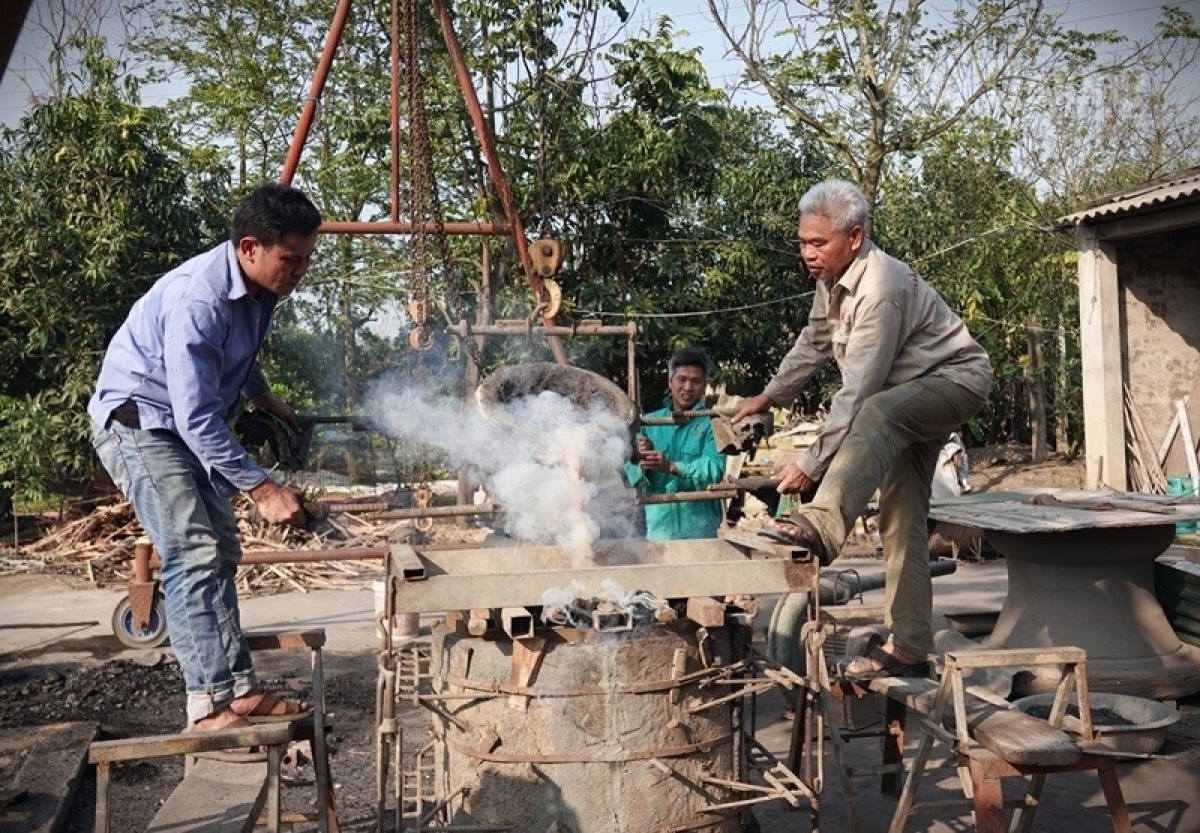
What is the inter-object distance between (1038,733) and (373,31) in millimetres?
14332

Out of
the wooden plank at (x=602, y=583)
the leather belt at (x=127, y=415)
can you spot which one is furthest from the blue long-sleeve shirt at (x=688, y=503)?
the leather belt at (x=127, y=415)

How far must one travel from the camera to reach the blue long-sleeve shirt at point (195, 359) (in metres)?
3.51

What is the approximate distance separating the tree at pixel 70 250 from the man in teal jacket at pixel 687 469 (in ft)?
30.4

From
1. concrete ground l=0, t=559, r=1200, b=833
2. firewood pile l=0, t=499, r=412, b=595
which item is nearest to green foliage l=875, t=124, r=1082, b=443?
concrete ground l=0, t=559, r=1200, b=833

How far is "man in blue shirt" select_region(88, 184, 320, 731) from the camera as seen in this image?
11.6ft

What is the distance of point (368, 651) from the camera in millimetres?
8305

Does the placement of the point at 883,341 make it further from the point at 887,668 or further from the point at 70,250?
the point at 70,250

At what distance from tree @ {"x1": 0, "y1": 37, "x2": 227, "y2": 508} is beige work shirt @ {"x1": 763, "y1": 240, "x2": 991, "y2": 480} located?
35.9 ft

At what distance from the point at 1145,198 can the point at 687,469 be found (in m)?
8.23

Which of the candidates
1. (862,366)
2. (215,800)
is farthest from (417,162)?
(215,800)

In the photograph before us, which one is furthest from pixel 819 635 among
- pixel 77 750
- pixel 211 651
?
pixel 77 750

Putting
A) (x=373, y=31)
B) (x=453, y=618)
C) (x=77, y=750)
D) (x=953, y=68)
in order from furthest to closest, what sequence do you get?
(x=953, y=68), (x=373, y=31), (x=77, y=750), (x=453, y=618)

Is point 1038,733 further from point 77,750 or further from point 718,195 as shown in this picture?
point 718,195

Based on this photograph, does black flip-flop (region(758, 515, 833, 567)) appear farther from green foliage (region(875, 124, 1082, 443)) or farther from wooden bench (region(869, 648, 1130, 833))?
green foliage (region(875, 124, 1082, 443))
